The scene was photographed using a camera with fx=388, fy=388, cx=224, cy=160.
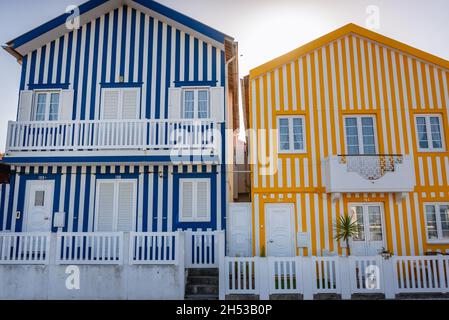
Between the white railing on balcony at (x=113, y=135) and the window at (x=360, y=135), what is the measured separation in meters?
4.79

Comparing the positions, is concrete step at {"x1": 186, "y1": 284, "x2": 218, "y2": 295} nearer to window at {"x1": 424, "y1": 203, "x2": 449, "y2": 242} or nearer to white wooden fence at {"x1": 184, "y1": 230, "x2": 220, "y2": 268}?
white wooden fence at {"x1": 184, "y1": 230, "x2": 220, "y2": 268}

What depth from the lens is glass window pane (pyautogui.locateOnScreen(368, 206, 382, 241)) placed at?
13406 millimetres

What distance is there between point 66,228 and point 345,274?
30.9 ft

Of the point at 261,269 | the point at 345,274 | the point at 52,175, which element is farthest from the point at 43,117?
the point at 345,274

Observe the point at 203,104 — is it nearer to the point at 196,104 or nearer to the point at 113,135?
the point at 196,104

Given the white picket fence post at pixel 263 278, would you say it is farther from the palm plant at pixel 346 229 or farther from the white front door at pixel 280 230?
the palm plant at pixel 346 229

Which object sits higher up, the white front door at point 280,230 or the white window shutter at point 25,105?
the white window shutter at point 25,105

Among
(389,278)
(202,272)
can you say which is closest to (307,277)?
(389,278)

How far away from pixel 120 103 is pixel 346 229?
30.3 ft

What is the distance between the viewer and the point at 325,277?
10.6m

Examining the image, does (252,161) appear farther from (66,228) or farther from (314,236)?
(66,228)

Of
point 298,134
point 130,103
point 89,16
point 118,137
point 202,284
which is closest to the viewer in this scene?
point 202,284

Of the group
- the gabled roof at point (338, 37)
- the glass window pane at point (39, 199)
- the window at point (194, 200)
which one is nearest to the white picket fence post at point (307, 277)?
the window at point (194, 200)

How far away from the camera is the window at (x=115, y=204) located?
44.6ft
